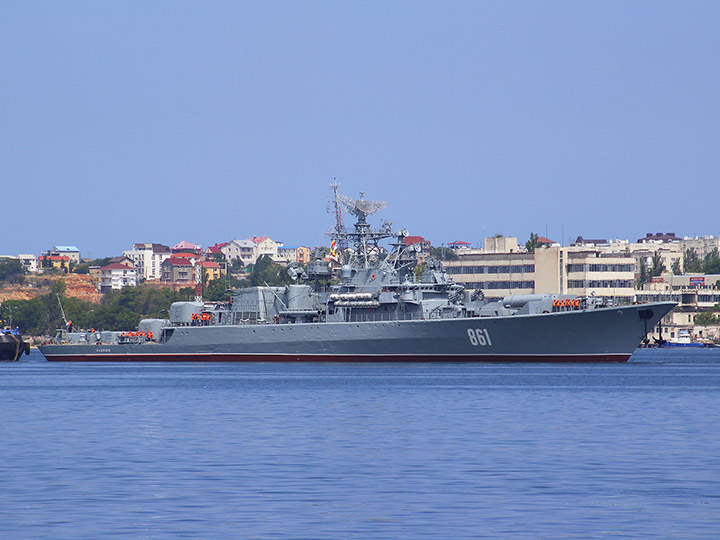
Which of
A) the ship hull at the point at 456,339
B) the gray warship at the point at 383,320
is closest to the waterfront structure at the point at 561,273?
the gray warship at the point at 383,320

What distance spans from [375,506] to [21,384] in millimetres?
47181

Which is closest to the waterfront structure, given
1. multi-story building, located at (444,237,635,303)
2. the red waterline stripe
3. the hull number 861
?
multi-story building, located at (444,237,635,303)

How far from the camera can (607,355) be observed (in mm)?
74438

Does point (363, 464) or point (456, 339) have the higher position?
point (456, 339)

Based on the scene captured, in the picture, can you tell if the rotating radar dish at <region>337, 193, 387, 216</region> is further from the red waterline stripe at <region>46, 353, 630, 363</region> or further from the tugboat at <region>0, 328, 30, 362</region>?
the tugboat at <region>0, 328, 30, 362</region>

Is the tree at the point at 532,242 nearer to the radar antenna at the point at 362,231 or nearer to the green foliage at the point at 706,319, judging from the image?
the green foliage at the point at 706,319

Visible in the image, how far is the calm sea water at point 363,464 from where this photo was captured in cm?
2039

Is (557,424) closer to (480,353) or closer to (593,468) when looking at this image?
(593,468)

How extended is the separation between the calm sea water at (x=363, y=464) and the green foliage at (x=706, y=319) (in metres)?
119

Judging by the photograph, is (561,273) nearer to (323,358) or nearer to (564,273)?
(564,273)

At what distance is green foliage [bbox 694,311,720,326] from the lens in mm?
167125

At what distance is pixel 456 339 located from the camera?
7512 centimetres

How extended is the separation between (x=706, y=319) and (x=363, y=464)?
147816 millimetres

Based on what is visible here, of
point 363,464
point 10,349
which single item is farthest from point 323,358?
point 363,464
